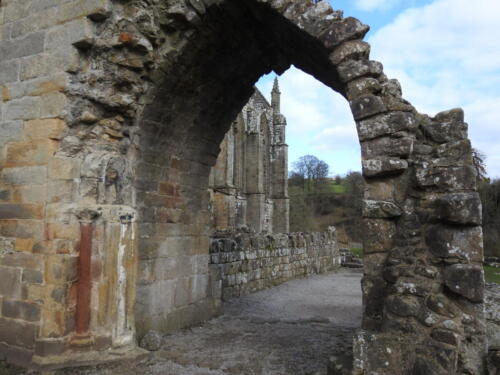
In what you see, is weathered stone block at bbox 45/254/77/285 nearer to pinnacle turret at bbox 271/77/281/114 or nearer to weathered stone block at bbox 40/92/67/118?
weathered stone block at bbox 40/92/67/118

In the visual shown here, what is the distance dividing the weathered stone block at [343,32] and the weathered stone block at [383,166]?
1094 millimetres

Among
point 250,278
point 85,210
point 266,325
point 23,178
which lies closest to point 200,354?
point 266,325

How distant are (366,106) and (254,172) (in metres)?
23.4

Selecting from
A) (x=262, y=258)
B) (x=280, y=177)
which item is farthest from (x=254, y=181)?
(x=262, y=258)

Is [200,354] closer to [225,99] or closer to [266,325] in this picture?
[266,325]

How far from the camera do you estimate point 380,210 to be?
346 centimetres

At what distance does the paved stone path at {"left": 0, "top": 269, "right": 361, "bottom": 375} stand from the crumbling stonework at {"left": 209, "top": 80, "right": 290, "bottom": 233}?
500 inches

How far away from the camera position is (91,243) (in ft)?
12.6

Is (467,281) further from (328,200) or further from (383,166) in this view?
(328,200)

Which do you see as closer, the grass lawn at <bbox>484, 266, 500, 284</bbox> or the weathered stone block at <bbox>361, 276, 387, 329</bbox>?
the weathered stone block at <bbox>361, 276, 387, 329</bbox>

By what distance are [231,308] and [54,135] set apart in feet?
14.5

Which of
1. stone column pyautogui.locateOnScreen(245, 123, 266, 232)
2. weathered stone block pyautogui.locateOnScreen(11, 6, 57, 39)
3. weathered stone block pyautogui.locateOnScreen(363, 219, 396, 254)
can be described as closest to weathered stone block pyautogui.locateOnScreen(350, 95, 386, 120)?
weathered stone block pyautogui.locateOnScreen(363, 219, 396, 254)

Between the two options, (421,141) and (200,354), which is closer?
(421,141)

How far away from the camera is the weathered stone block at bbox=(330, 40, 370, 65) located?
11.9 ft
